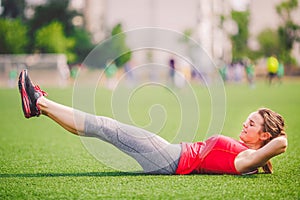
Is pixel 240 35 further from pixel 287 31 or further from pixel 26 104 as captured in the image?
pixel 26 104

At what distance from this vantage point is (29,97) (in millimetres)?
Answer: 4465

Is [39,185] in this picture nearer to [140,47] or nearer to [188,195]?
[188,195]

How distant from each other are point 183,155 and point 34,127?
6205mm

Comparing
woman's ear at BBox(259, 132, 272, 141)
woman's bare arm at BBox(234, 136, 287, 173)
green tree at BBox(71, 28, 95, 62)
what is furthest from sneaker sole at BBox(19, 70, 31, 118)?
green tree at BBox(71, 28, 95, 62)

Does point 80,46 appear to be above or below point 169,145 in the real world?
below

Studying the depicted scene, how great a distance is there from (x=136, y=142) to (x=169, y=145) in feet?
0.95

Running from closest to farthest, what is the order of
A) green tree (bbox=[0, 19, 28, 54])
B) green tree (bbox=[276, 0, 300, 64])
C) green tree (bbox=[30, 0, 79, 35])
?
1. green tree (bbox=[0, 19, 28, 54])
2. green tree (bbox=[276, 0, 300, 64])
3. green tree (bbox=[30, 0, 79, 35])

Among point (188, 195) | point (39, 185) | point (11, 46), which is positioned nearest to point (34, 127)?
point (39, 185)

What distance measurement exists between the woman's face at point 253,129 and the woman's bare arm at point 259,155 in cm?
17

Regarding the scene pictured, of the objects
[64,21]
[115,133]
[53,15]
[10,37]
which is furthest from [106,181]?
[64,21]

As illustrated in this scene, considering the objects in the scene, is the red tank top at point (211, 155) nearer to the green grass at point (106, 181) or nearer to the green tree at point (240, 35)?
the green grass at point (106, 181)

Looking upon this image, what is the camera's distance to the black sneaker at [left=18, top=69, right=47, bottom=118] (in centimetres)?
442

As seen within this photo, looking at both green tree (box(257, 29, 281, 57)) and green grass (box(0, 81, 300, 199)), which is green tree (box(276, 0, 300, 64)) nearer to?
green tree (box(257, 29, 281, 57))

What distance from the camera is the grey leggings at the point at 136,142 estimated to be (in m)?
4.31
